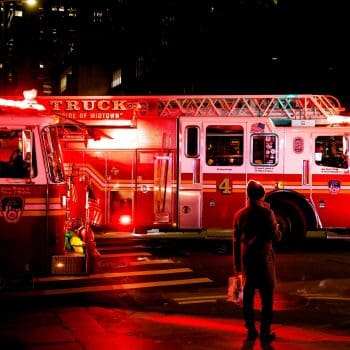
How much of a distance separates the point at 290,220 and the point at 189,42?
23270mm

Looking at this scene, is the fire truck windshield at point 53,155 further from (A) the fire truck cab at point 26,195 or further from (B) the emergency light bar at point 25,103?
(B) the emergency light bar at point 25,103

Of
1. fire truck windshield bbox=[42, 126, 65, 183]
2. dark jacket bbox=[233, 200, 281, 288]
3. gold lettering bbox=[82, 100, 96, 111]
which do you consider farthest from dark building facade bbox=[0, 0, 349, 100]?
dark jacket bbox=[233, 200, 281, 288]

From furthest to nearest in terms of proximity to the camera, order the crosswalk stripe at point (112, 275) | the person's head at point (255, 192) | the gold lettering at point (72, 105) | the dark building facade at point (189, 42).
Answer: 1. the dark building facade at point (189, 42)
2. the gold lettering at point (72, 105)
3. the crosswalk stripe at point (112, 275)
4. the person's head at point (255, 192)

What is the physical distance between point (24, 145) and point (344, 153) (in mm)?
7172

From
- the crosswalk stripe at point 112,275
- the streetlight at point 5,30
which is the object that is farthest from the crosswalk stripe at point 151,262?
the streetlight at point 5,30

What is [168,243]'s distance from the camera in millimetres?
14672

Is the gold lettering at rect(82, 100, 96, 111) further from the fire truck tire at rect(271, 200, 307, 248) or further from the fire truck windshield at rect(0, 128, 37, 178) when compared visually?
the fire truck windshield at rect(0, 128, 37, 178)

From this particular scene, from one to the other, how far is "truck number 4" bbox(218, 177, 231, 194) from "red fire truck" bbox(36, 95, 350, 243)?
2cm

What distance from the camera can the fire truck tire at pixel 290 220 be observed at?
12.9 metres

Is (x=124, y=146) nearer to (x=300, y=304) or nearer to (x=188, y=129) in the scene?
(x=188, y=129)

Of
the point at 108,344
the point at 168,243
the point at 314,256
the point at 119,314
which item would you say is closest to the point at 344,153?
the point at 314,256

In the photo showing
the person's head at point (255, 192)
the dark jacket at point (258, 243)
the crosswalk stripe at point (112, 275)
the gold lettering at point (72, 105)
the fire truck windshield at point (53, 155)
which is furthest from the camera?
the gold lettering at point (72, 105)

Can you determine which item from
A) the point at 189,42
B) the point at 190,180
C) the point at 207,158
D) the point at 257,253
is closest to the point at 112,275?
the point at 190,180

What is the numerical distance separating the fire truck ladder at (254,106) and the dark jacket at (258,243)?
667cm
